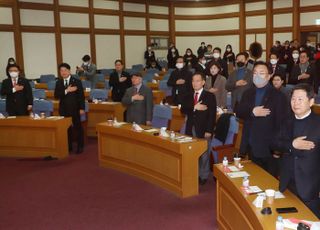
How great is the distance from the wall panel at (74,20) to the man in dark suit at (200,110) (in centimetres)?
1191

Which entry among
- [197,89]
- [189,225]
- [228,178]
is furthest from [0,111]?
[228,178]

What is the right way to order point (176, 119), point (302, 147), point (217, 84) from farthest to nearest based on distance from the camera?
point (176, 119) < point (217, 84) < point (302, 147)

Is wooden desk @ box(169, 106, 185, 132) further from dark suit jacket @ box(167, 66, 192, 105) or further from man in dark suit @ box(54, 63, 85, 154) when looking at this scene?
man in dark suit @ box(54, 63, 85, 154)

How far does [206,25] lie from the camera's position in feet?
70.5

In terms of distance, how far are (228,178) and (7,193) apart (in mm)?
3627

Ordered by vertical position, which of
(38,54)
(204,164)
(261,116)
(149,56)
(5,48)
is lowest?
(204,164)

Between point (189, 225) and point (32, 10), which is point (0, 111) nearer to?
point (189, 225)

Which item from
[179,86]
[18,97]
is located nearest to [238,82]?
[179,86]

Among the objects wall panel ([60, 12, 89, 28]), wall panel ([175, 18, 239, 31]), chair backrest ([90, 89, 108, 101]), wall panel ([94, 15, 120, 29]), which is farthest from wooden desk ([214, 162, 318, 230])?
wall panel ([175, 18, 239, 31])

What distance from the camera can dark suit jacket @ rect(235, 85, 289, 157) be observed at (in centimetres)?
417

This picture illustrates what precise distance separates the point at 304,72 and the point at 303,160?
6.90 m

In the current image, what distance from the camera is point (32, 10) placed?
603 inches

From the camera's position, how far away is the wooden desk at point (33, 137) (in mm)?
7805

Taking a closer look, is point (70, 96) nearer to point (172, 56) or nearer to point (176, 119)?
→ point (176, 119)
